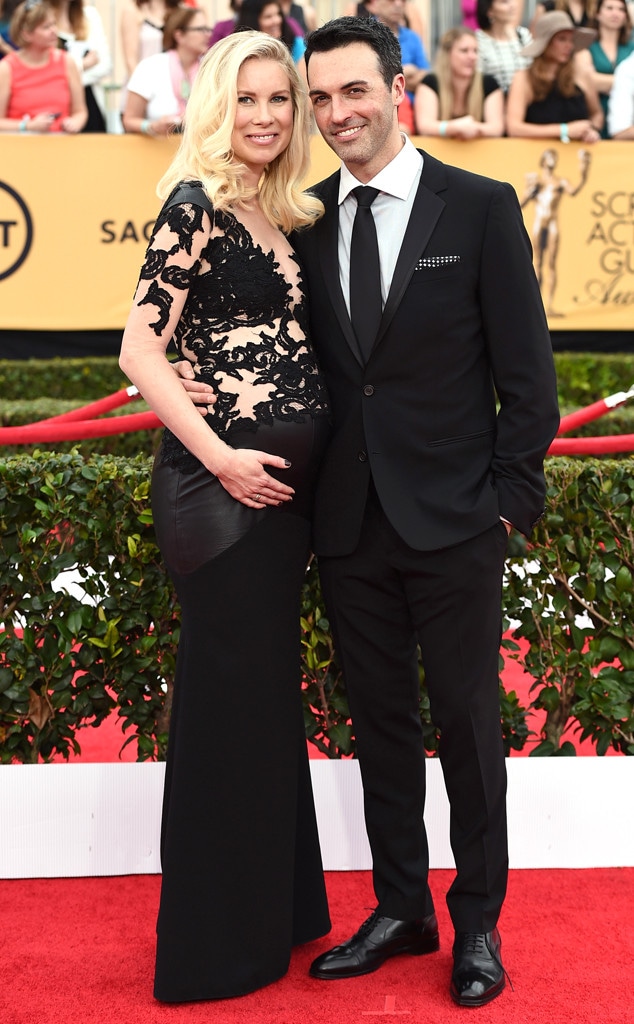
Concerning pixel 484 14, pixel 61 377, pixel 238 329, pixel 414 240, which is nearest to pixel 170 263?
pixel 238 329

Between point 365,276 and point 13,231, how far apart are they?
6832mm

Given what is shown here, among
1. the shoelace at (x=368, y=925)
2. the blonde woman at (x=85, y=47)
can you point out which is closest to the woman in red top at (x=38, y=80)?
the blonde woman at (x=85, y=47)

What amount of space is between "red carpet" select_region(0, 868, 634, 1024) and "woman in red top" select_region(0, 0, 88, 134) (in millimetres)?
6863

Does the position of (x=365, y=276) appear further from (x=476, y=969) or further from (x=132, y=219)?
(x=132, y=219)

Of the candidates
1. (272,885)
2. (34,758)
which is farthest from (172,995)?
(34,758)

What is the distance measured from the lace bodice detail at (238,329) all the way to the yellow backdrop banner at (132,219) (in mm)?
6236

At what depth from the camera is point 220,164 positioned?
109 inches

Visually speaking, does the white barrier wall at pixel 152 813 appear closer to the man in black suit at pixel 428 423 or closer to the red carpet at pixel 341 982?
the red carpet at pixel 341 982

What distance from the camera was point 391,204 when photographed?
286 centimetres

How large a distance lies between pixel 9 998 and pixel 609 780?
1827 millimetres

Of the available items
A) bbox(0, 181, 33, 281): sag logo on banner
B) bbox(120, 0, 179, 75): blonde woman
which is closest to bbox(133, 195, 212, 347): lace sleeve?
bbox(0, 181, 33, 281): sag logo on banner

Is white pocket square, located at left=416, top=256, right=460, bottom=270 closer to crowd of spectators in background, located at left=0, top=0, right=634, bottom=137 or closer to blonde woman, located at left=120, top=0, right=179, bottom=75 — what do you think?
crowd of spectators in background, located at left=0, top=0, right=634, bottom=137

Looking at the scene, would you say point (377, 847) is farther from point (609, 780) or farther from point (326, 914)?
point (609, 780)

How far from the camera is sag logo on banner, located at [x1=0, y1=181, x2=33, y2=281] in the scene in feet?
29.5
